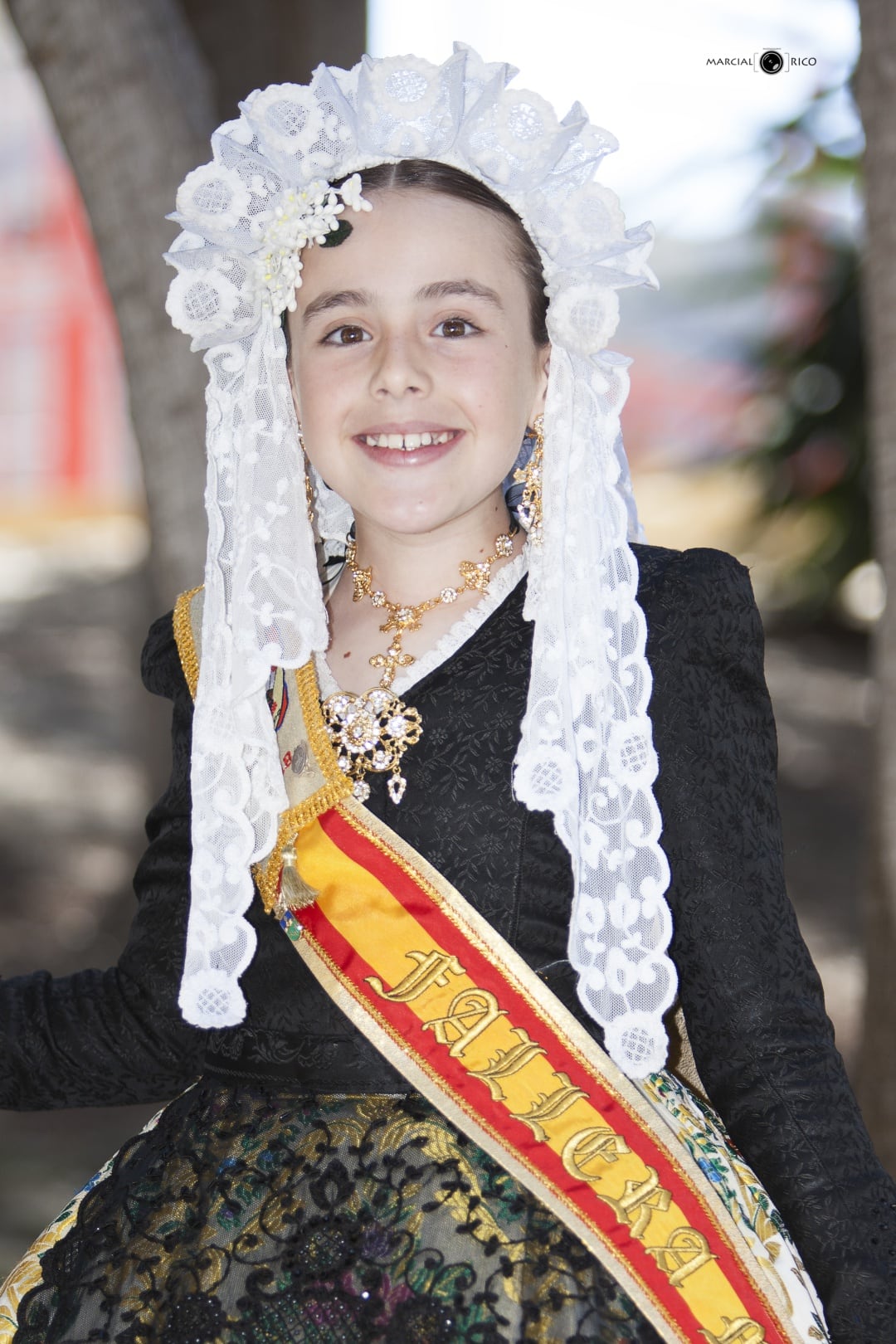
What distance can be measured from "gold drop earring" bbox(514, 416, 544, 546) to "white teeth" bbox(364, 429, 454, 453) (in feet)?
0.38

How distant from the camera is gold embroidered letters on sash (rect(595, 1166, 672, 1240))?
1.48 meters

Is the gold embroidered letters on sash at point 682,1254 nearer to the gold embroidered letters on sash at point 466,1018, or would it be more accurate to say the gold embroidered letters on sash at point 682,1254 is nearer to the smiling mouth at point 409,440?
the gold embroidered letters on sash at point 466,1018

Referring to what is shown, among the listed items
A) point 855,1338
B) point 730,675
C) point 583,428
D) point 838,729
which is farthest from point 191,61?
point 838,729

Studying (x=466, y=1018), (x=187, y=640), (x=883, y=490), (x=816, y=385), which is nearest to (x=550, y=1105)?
(x=466, y=1018)

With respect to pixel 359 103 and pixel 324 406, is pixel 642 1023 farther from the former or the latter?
pixel 359 103

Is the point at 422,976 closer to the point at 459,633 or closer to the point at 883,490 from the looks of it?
the point at 459,633

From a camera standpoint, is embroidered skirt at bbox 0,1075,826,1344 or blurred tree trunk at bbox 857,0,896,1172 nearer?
embroidered skirt at bbox 0,1075,826,1344

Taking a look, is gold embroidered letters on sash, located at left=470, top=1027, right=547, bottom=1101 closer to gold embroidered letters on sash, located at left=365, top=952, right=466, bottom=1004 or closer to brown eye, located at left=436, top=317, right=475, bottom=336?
gold embroidered letters on sash, located at left=365, top=952, right=466, bottom=1004

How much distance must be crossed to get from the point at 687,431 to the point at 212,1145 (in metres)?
7.73

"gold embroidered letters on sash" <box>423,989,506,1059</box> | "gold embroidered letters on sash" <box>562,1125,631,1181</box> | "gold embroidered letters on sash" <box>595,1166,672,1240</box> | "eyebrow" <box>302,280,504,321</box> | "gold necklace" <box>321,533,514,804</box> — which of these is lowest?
"gold embroidered letters on sash" <box>595,1166,672,1240</box>

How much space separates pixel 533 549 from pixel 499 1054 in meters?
0.59

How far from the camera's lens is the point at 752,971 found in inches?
59.9

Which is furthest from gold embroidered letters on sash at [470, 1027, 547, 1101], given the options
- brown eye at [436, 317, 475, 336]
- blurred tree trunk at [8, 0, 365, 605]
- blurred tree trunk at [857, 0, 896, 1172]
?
blurred tree trunk at [8, 0, 365, 605]

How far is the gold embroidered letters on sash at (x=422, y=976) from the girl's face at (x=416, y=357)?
1.68 feet
